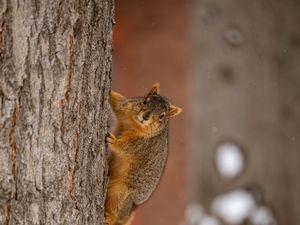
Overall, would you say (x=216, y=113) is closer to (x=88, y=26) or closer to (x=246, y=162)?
(x=246, y=162)

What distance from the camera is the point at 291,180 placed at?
6309mm

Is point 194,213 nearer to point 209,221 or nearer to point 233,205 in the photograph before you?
point 209,221

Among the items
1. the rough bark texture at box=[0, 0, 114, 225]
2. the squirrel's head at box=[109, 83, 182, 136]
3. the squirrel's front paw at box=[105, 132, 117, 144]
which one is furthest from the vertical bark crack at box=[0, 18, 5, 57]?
the squirrel's head at box=[109, 83, 182, 136]

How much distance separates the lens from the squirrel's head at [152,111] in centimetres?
281

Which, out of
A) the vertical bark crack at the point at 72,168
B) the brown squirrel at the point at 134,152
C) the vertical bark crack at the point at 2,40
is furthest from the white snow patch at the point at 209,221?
the vertical bark crack at the point at 2,40

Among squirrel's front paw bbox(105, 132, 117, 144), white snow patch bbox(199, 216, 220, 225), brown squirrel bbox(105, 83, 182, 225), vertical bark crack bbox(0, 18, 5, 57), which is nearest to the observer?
vertical bark crack bbox(0, 18, 5, 57)

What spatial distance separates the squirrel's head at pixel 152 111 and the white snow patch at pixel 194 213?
11.1ft

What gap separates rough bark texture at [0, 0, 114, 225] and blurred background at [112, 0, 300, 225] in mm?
3924

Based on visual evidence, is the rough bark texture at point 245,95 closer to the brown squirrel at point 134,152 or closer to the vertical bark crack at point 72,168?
the brown squirrel at point 134,152

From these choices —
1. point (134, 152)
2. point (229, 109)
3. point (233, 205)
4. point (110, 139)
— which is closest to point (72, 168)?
point (110, 139)

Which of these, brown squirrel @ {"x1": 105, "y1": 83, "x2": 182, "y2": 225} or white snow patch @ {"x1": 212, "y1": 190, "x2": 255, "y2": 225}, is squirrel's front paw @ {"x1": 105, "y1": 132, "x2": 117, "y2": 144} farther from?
white snow patch @ {"x1": 212, "y1": 190, "x2": 255, "y2": 225}

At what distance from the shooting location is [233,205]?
628 cm

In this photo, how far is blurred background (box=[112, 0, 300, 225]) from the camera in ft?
20.3

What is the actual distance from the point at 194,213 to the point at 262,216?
56cm
